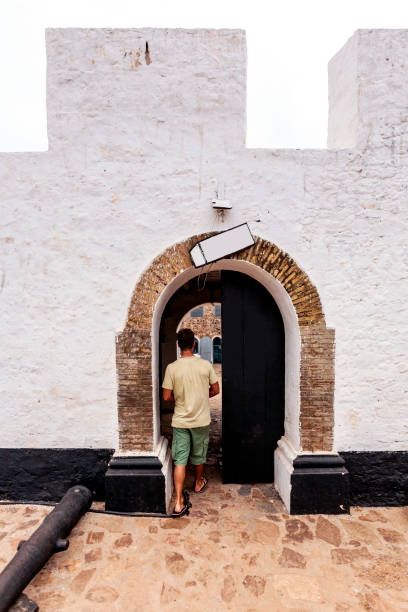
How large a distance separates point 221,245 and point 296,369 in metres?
1.56

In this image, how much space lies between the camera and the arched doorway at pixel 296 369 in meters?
3.50

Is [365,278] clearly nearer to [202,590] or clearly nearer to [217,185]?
[217,185]

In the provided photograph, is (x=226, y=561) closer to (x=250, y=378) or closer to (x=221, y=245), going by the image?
(x=250, y=378)

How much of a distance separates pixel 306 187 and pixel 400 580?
3.59 m

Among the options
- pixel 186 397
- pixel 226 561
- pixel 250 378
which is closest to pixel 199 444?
pixel 186 397

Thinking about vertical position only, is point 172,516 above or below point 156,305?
below

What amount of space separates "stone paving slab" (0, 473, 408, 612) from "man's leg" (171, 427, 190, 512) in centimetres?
29

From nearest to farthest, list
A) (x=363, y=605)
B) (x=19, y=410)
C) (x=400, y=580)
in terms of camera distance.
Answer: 1. (x=363, y=605)
2. (x=400, y=580)
3. (x=19, y=410)

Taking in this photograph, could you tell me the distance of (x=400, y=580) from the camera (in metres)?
2.69

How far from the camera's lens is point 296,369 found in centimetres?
362

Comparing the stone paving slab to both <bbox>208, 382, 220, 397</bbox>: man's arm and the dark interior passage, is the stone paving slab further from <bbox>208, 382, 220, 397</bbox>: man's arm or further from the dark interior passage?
<bbox>208, 382, 220, 397</bbox>: man's arm

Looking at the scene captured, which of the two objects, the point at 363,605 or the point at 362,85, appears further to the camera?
the point at 362,85

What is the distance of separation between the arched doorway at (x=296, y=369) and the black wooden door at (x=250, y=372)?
0.40 metres

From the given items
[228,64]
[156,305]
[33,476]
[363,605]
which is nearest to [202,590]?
[363,605]
